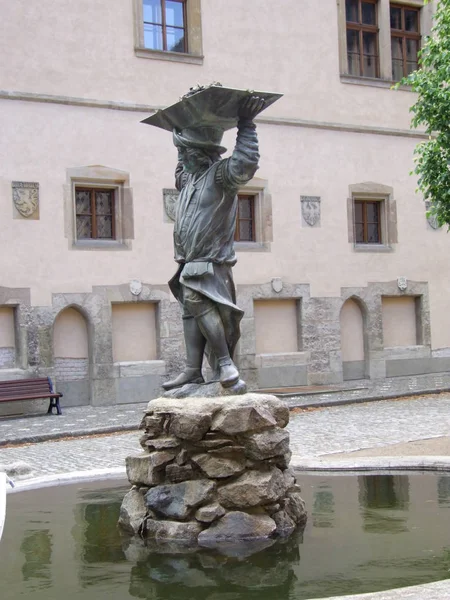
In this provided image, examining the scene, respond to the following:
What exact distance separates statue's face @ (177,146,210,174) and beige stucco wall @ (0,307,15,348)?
1046cm

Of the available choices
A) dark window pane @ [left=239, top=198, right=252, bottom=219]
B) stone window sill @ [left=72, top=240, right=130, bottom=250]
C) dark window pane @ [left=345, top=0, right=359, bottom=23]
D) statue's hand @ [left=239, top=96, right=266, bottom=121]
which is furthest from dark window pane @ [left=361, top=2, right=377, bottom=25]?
statue's hand @ [left=239, top=96, right=266, bottom=121]

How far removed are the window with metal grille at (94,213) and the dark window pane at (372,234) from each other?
590cm

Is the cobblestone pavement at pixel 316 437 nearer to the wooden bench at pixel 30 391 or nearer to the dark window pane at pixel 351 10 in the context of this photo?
the wooden bench at pixel 30 391

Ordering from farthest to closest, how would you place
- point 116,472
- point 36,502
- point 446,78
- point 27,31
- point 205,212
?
point 27,31 < point 446,78 < point 116,472 < point 36,502 < point 205,212

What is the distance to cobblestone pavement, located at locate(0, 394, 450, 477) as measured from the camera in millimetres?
9539

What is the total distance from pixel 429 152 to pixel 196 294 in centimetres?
1015

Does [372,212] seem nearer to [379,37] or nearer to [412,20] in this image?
[379,37]

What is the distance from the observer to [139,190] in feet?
56.3

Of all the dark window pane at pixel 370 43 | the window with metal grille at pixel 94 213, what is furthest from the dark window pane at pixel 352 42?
the window with metal grille at pixel 94 213

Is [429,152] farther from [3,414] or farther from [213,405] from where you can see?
[213,405]

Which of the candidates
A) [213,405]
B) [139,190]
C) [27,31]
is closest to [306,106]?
[139,190]

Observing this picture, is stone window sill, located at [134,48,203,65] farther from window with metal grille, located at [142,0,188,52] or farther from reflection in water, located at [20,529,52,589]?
reflection in water, located at [20,529,52,589]

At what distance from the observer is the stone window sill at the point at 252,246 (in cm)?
1817

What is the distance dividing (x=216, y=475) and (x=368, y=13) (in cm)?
1704
